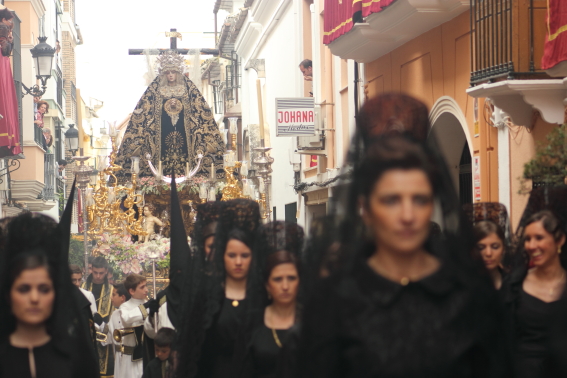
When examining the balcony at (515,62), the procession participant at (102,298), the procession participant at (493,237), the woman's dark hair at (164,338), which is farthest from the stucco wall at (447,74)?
the procession participant at (493,237)

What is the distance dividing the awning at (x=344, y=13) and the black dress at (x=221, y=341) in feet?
22.7

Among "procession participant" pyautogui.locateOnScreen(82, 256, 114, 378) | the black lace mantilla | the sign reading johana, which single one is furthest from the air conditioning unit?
"procession participant" pyautogui.locateOnScreen(82, 256, 114, 378)

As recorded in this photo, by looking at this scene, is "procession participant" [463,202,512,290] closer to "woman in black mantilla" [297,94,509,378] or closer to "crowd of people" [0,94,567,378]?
"crowd of people" [0,94,567,378]

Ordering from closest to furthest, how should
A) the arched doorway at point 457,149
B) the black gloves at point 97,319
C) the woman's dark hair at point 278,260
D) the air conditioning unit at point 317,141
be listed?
the woman's dark hair at point 278,260, the black gloves at point 97,319, the arched doorway at point 457,149, the air conditioning unit at point 317,141

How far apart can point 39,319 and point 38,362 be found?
169mm

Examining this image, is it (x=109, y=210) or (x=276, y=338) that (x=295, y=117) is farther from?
(x=276, y=338)

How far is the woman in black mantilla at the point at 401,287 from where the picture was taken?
238cm

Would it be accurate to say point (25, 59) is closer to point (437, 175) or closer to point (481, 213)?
point (481, 213)

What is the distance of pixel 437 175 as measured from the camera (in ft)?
8.13

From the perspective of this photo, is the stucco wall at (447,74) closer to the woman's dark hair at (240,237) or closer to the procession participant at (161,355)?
the procession participant at (161,355)

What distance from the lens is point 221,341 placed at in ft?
14.9

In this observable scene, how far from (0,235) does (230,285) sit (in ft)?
3.78

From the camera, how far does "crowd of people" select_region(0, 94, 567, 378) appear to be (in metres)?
2.41

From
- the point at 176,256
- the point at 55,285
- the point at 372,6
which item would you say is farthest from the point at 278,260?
the point at 372,6
